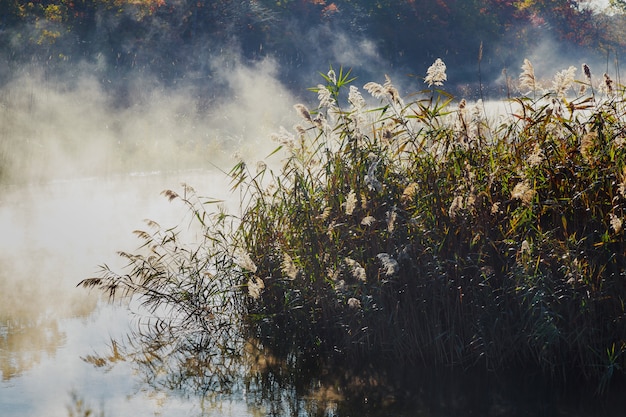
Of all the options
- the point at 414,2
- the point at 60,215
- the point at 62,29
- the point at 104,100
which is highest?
the point at 414,2

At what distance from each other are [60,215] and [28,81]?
26.4ft

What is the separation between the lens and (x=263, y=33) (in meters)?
22.6

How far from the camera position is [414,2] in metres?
24.9

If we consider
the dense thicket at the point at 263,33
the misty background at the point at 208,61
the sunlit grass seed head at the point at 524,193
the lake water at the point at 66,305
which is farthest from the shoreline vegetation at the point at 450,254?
the dense thicket at the point at 263,33

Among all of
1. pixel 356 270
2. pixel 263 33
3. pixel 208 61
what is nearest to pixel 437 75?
pixel 356 270

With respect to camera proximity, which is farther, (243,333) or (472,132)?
(243,333)

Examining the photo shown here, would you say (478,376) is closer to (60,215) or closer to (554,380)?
(554,380)


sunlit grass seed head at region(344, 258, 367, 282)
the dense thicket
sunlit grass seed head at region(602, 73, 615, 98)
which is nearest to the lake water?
sunlit grass seed head at region(344, 258, 367, 282)

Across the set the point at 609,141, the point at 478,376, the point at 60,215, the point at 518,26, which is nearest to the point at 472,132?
the point at 609,141

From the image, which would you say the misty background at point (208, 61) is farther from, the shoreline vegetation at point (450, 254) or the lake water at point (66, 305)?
the shoreline vegetation at point (450, 254)

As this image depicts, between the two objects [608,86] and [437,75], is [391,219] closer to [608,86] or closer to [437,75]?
[437,75]

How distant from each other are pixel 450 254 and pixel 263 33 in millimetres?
18193

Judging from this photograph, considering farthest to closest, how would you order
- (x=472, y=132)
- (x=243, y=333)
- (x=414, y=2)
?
(x=414, y=2)
(x=243, y=333)
(x=472, y=132)

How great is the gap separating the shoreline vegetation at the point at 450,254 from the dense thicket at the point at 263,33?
45.5 feet
